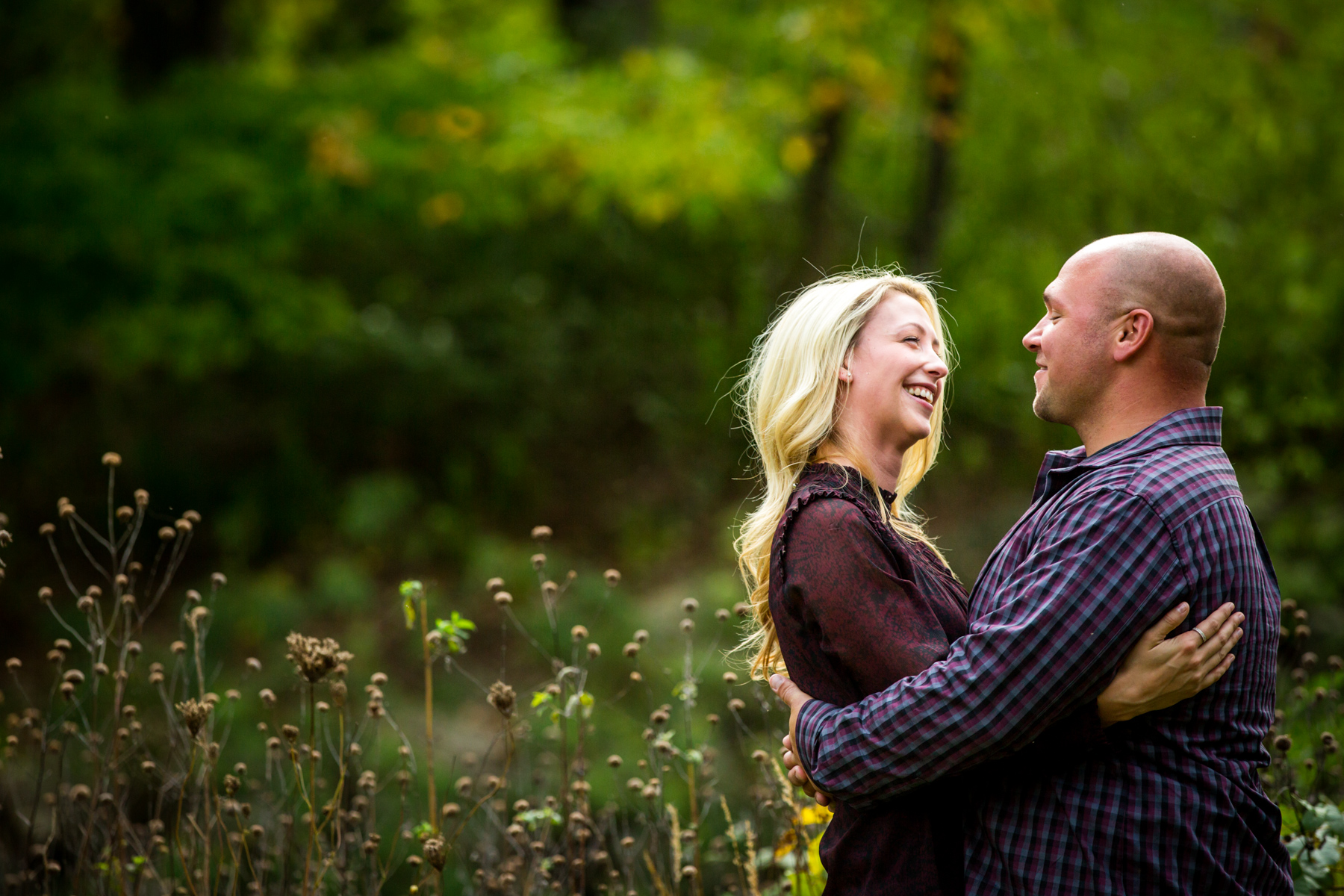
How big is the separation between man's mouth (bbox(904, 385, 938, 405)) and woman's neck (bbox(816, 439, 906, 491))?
13 centimetres

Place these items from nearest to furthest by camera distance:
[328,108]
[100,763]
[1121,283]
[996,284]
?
[1121,283] < [100,763] < [328,108] < [996,284]

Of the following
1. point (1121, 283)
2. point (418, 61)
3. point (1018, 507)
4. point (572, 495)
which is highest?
point (418, 61)

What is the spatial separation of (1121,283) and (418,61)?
23.8 feet

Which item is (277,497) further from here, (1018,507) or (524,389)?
(1018,507)

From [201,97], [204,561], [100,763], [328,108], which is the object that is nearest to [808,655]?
[100,763]

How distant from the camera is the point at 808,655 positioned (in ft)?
7.22

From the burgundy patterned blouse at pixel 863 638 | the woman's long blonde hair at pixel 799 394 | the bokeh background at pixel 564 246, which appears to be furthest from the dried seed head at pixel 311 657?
the bokeh background at pixel 564 246

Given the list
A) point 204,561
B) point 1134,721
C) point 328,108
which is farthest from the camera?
point 204,561

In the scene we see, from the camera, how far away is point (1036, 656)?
1.92m

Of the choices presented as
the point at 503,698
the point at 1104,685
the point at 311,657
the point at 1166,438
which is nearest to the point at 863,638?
the point at 1104,685

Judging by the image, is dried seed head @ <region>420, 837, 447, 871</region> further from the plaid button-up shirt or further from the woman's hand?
the woman's hand

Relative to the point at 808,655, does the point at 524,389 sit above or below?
above

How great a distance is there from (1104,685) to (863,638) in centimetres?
43

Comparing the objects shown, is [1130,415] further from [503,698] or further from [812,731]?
[503,698]
